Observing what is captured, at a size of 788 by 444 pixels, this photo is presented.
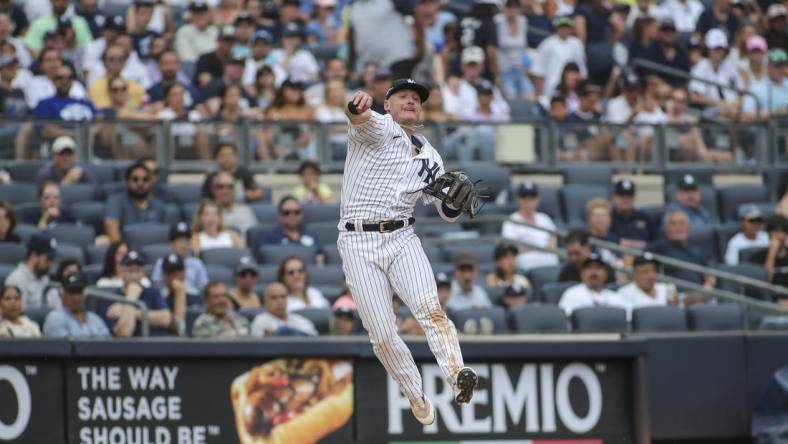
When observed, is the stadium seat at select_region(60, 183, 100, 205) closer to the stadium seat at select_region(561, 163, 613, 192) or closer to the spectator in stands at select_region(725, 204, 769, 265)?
the stadium seat at select_region(561, 163, 613, 192)

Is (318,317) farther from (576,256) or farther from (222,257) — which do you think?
(576,256)

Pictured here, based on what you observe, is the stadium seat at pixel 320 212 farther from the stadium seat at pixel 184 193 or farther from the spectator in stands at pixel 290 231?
the stadium seat at pixel 184 193

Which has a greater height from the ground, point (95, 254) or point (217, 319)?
point (95, 254)

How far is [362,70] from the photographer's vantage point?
1580 cm

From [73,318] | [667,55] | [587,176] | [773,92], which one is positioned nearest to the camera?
[73,318]

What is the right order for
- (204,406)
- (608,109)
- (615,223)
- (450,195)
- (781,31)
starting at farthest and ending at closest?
(781,31), (608,109), (615,223), (204,406), (450,195)

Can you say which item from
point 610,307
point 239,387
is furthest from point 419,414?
point 610,307

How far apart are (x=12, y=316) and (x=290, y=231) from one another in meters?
2.75

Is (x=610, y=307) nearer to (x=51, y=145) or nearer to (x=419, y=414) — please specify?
(x=419, y=414)

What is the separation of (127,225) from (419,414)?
5.16 meters

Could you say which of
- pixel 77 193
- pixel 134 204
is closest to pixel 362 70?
pixel 134 204

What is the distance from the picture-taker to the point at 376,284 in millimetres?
8484

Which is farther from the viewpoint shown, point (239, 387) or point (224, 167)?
point (224, 167)

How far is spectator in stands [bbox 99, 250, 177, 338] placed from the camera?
11.3 meters
